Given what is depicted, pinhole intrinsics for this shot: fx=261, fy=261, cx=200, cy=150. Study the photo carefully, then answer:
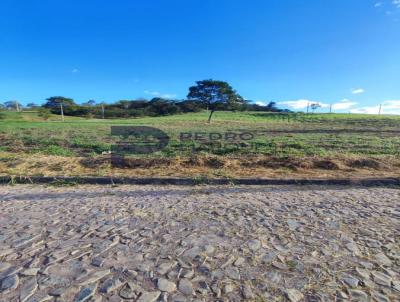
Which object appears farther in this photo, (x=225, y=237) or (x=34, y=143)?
Answer: (x=34, y=143)

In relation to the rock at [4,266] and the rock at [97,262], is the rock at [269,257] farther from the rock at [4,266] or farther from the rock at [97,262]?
the rock at [4,266]

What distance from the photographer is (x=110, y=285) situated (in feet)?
7.30

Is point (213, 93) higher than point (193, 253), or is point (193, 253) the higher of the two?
point (213, 93)

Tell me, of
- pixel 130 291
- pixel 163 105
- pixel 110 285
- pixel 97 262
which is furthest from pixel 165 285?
pixel 163 105

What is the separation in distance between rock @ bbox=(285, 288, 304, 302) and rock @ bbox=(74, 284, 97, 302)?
5.23 ft

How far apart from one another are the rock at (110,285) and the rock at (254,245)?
4.61ft

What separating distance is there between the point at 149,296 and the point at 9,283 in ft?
4.06

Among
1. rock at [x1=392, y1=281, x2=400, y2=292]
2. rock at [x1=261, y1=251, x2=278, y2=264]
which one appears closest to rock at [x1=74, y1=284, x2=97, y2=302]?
rock at [x1=261, y1=251, x2=278, y2=264]

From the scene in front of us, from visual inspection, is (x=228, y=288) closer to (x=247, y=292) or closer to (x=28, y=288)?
(x=247, y=292)

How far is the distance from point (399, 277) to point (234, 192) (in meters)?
2.90

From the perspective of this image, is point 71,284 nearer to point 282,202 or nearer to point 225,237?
point 225,237

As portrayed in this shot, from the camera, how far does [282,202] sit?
4422mm

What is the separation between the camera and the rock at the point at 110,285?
2162 millimetres

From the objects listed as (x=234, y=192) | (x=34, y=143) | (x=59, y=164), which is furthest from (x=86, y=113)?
(x=234, y=192)
